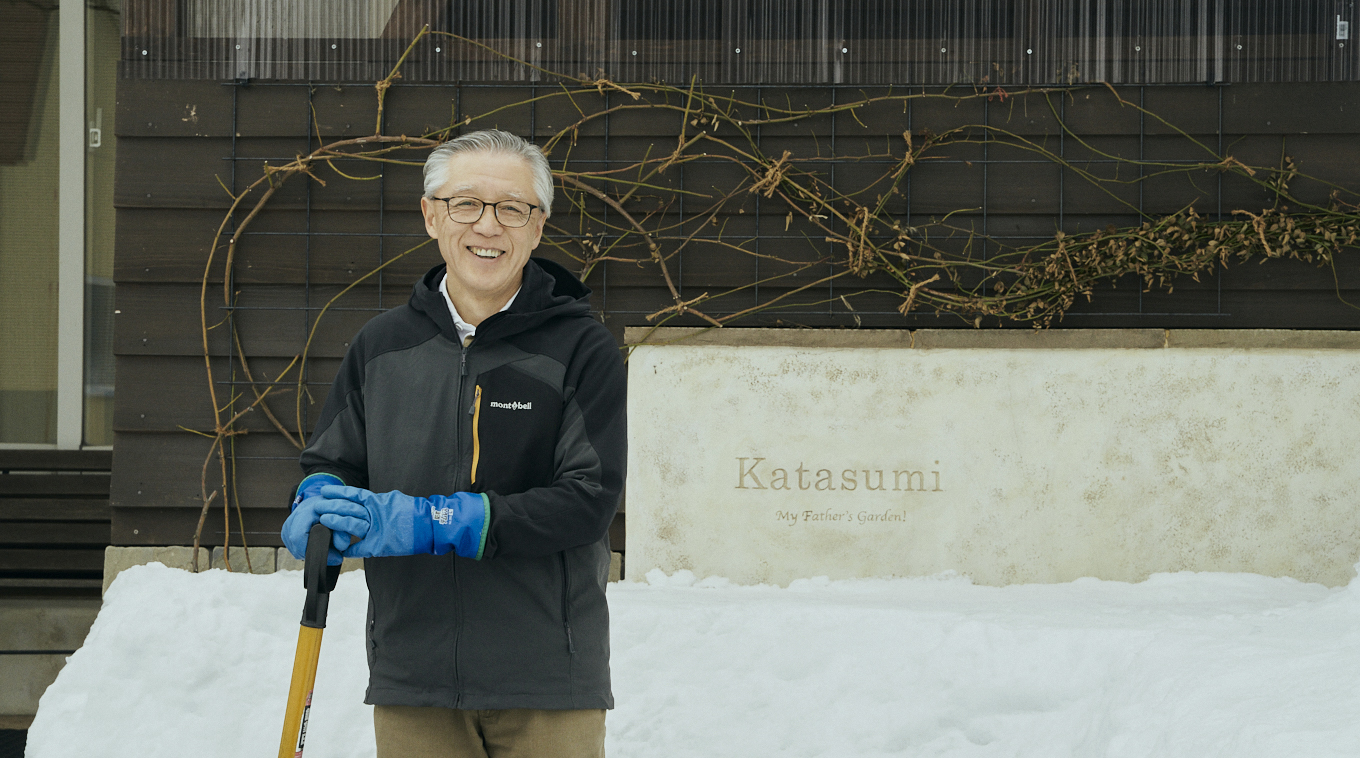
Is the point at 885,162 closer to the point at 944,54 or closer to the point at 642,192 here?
the point at 944,54

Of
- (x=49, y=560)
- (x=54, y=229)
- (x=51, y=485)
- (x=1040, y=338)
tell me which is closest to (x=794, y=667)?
(x=1040, y=338)

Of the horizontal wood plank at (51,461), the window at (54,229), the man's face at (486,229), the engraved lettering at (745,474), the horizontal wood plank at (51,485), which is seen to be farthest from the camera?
the window at (54,229)

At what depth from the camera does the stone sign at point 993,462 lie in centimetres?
336

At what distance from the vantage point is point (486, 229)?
4.70 ft

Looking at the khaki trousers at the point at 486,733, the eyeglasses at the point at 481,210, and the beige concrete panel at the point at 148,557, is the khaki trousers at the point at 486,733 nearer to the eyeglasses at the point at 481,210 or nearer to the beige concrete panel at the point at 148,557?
the eyeglasses at the point at 481,210

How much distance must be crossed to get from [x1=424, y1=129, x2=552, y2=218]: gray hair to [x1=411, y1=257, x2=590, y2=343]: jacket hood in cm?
11

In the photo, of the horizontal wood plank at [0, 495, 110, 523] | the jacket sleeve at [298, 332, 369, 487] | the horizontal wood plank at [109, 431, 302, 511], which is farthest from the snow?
the horizontal wood plank at [0, 495, 110, 523]

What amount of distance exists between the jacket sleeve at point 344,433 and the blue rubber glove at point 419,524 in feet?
0.49

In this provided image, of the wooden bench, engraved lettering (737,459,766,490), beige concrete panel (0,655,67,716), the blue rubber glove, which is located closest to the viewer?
the blue rubber glove

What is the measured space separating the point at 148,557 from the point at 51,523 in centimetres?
148

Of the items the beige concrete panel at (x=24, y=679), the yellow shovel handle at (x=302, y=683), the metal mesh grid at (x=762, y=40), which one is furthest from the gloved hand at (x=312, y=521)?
the beige concrete panel at (x=24, y=679)

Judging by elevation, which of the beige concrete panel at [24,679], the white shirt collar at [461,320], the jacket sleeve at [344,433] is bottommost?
→ the beige concrete panel at [24,679]

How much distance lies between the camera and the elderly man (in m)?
1.38

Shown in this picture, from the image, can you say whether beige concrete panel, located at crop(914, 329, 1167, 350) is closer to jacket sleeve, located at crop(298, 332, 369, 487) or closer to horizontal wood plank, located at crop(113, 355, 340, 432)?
horizontal wood plank, located at crop(113, 355, 340, 432)
